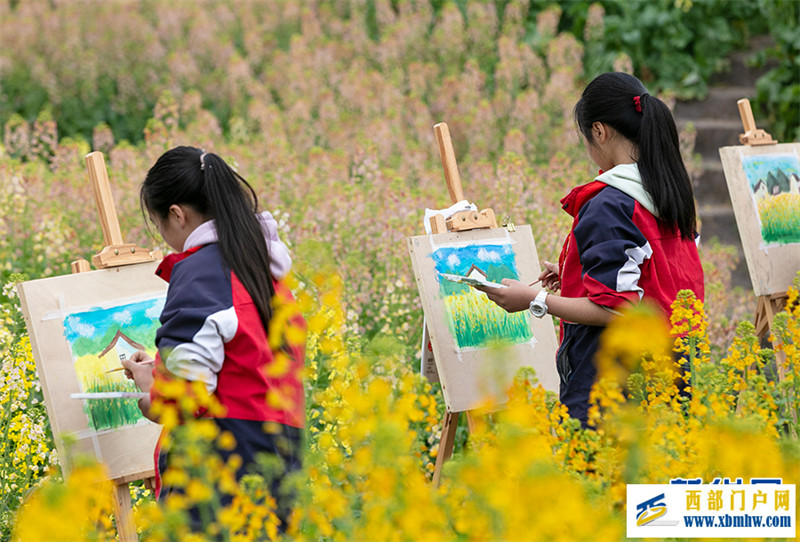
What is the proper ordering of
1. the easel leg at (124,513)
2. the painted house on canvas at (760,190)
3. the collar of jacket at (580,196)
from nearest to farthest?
the collar of jacket at (580,196) < the easel leg at (124,513) < the painted house on canvas at (760,190)

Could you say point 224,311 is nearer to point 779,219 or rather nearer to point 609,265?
point 609,265

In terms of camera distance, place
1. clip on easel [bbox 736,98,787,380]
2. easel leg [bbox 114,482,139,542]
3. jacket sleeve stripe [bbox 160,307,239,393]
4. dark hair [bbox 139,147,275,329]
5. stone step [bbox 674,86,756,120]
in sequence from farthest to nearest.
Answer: stone step [bbox 674,86,756,120] < clip on easel [bbox 736,98,787,380] < easel leg [bbox 114,482,139,542] < dark hair [bbox 139,147,275,329] < jacket sleeve stripe [bbox 160,307,239,393]

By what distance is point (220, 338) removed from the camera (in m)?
1.89

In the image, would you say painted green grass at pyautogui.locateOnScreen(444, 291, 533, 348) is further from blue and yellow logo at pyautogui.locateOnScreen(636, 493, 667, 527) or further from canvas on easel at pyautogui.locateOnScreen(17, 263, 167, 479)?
blue and yellow logo at pyautogui.locateOnScreen(636, 493, 667, 527)

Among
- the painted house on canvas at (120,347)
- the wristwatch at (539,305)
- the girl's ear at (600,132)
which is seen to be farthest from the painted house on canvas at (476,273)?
the painted house on canvas at (120,347)

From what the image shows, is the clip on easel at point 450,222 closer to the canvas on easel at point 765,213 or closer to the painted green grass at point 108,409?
the painted green grass at point 108,409

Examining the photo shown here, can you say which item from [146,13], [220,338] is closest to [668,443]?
[220,338]

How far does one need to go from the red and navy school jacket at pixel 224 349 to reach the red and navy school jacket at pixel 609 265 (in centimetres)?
79

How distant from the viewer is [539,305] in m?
2.29

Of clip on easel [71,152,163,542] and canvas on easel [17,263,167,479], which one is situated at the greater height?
clip on easel [71,152,163,542]

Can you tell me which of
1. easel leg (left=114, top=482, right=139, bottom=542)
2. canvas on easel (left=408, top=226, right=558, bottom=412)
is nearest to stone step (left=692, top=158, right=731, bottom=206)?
canvas on easel (left=408, top=226, right=558, bottom=412)

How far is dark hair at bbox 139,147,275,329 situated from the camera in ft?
6.50

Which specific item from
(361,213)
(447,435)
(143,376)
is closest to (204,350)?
(143,376)

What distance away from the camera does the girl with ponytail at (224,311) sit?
1.89m
